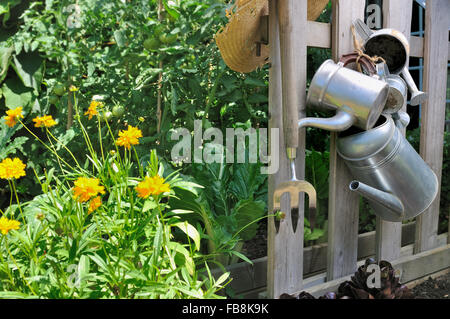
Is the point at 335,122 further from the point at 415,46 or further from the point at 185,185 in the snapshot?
the point at 415,46

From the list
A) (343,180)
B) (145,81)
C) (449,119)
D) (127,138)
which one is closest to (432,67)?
(343,180)

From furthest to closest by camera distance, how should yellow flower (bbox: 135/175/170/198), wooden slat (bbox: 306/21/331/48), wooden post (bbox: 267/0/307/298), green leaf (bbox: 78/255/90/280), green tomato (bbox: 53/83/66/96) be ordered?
1. green tomato (bbox: 53/83/66/96)
2. wooden slat (bbox: 306/21/331/48)
3. wooden post (bbox: 267/0/307/298)
4. green leaf (bbox: 78/255/90/280)
5. yellow flower (bbox: 135/175/170/198)

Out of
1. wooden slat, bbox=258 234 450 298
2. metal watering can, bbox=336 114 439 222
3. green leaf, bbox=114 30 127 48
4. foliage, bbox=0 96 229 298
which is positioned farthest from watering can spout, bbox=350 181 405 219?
green leaf, bbox=114 30 127 48

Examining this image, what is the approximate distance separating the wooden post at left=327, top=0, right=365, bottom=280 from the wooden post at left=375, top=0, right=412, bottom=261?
0.48 ft

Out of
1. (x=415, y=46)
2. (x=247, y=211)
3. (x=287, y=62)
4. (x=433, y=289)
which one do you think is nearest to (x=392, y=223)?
(x=433, y=289)

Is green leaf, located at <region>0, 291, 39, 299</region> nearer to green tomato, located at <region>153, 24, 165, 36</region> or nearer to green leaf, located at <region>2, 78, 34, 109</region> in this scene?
green tomato, located at <region>153, 24, 165, 36</region>

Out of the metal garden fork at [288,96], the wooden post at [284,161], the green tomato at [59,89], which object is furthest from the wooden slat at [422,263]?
the green tomato at [59,89]

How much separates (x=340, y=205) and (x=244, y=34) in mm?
627

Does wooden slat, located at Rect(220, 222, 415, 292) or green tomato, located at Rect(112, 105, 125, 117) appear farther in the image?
green tomato, located at Rect(112, 105, 125, 117)

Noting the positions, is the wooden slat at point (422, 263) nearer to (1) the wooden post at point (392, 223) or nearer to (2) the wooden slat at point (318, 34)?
(1) the wooden post at point (392, 223)

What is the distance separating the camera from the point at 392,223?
1.67 metres

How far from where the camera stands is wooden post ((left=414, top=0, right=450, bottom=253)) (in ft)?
5.83

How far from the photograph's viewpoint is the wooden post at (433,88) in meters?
1.78

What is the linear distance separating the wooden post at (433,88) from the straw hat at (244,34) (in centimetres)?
55
